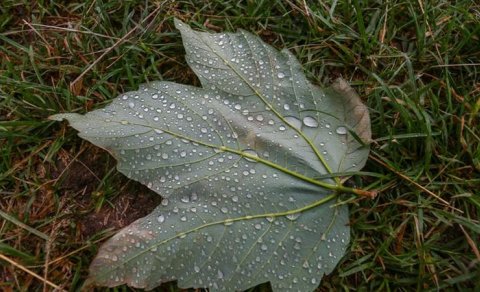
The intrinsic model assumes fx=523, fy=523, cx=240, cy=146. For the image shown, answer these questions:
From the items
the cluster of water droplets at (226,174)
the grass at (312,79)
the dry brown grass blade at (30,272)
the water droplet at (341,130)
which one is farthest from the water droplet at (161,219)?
the water droplet at (341,130)

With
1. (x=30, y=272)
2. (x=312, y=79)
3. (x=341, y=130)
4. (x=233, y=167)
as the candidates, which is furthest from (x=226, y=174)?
(x=30, y=272)

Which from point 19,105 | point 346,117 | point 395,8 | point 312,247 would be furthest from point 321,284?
point 19,105

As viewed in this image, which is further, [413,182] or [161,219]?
[413,182]

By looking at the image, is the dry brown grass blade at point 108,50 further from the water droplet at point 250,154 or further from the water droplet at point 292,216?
the water droplet at point 292,216

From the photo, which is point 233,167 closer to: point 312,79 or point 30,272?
point 312,79

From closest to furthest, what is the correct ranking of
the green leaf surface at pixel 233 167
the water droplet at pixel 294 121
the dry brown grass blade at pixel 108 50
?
1. the green leaf surface at pixel 233 167
2. the water droplet at pixel 294 121
3. the dry brown grass blade at pixel 108 50

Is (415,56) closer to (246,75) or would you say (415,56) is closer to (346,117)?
(346,117)
